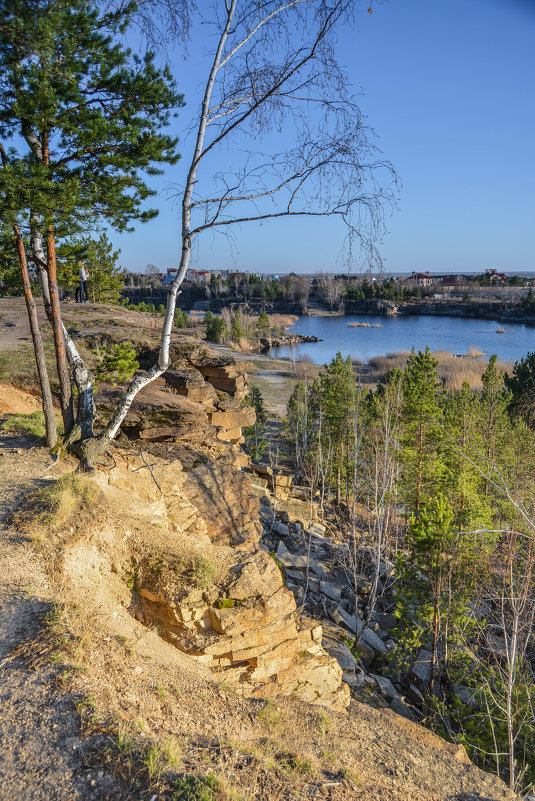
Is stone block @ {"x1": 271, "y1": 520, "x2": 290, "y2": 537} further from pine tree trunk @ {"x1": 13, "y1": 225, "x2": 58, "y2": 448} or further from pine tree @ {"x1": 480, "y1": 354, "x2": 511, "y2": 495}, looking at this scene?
pine tree @ {"x1": 480, "y1": 354, "x2": 511, "y2": 495}

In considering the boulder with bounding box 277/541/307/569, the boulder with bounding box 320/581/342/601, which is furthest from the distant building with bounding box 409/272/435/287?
the boulder with bounding box 277/541/307/569

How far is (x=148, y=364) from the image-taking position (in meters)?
15.1

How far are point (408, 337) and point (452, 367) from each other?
31.2 m

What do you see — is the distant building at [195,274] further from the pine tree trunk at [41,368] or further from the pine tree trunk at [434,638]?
the pine tree trunk at [434,638]

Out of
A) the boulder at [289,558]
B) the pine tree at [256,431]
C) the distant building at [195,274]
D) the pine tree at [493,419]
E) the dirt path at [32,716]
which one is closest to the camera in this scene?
the dirt path at [32,716]

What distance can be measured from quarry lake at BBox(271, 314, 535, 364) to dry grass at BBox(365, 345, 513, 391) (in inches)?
114

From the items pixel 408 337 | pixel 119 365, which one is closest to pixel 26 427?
pixel 119 365

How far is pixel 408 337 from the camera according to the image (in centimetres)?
7938

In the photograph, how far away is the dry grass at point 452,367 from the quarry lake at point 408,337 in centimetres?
289

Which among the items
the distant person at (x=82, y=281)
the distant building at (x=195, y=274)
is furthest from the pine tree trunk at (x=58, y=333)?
the distant person at (x=82, y=281)

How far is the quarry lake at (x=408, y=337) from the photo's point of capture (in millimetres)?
66375

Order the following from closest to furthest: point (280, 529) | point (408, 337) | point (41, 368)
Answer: point (41, 368)
point (280, 529)
point (408, 337)

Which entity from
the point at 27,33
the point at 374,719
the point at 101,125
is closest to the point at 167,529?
the point at 374,719

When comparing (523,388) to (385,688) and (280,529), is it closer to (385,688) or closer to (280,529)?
(280,529)
